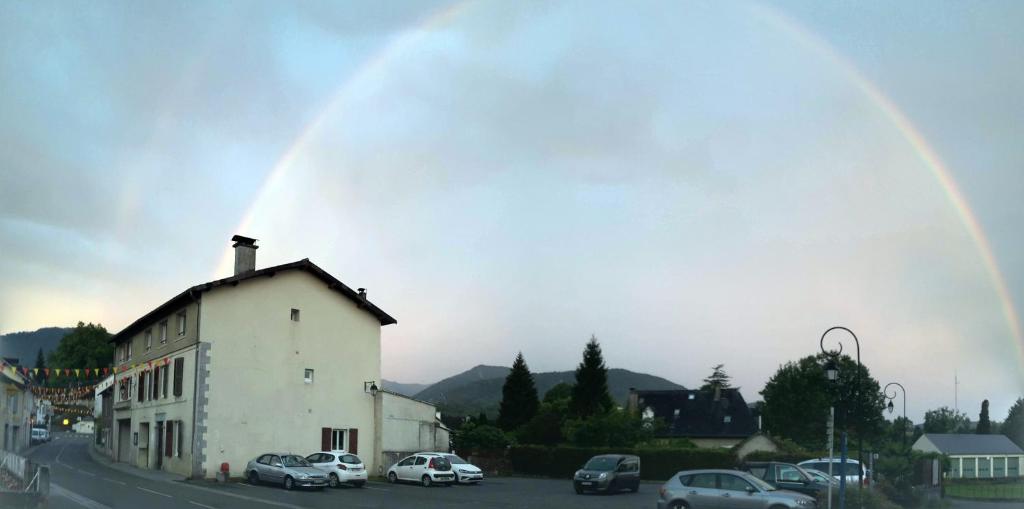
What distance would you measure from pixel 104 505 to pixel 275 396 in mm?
15697

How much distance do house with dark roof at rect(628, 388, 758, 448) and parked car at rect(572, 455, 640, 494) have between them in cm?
4031

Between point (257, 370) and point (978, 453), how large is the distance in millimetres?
69677

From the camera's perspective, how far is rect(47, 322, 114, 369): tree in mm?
100312

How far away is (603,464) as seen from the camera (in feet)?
116

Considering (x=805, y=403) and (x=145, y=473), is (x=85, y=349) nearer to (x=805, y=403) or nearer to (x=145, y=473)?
(x=145, y=473)

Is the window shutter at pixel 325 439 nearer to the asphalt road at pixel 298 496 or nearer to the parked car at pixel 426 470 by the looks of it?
the asphalt road at pixel 298 496

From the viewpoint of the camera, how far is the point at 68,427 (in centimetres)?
14050

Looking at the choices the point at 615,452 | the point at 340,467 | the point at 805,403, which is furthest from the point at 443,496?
the point at 805,403

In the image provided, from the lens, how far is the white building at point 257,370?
123ft

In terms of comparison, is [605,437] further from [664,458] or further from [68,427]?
[68,427]

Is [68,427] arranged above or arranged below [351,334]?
below

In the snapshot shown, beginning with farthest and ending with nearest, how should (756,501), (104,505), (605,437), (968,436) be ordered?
1. (968,436)
2. (605,437)
3. (104,505)
4. (756,501)

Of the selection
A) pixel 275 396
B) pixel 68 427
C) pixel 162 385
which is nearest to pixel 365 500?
pixel 275 396

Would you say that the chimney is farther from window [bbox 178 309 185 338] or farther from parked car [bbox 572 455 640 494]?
parked car [bbox 572 455 640 494]
